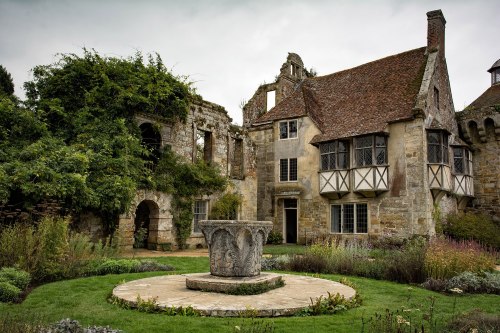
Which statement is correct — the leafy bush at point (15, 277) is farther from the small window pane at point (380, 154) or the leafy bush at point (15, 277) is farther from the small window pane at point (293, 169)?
the small window pane at point (293, 169)

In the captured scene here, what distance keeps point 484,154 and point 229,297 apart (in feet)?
72.1

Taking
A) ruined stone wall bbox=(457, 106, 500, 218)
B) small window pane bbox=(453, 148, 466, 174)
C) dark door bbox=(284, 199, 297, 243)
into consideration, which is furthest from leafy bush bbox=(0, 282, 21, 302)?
ruined stone wall bbox=(457, 106, 500, 218)

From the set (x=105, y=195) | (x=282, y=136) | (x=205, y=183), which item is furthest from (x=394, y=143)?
(x=105, y=195)

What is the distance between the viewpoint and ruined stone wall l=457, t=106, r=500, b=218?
2330cm

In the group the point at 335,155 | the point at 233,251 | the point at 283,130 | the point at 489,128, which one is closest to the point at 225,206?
the point at 335,155

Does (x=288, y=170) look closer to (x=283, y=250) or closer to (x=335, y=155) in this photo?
(x=335, y=155)

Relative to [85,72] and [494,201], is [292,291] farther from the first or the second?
[494,201]

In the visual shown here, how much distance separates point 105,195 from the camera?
566 inches

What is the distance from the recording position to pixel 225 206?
20.5 meters

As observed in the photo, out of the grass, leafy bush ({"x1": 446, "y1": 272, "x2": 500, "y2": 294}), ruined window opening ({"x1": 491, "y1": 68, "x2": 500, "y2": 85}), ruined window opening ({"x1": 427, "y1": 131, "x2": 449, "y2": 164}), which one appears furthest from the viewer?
ruined window opening ({"x1": 491, "y1": 68, "x2": 500, "y2": 85})

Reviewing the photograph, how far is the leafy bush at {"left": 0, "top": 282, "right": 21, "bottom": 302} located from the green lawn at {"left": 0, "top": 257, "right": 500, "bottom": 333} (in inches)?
10.1

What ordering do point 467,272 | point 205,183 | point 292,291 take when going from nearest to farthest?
point 292,291
point 467,272
point 205,183

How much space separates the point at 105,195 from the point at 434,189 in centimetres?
1492

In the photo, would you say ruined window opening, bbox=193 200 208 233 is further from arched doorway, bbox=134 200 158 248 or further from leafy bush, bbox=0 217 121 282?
leafy bush, bbox=0 217 121 282
